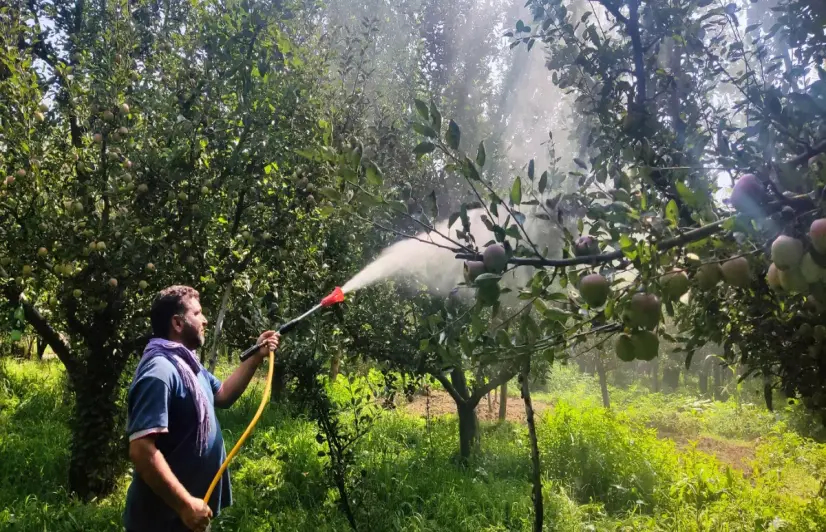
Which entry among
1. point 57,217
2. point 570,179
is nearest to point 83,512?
point 57,217

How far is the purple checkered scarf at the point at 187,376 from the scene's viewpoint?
206cm

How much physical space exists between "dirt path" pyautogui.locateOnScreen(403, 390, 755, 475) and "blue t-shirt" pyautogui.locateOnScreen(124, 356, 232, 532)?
19.8ft

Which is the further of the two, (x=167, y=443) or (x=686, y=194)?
(x=167, y=443)

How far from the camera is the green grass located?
4223 millimetres

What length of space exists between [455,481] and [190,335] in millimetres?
3884

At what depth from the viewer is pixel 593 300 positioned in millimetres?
1099

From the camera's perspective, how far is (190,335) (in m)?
2.30

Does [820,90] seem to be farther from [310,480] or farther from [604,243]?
[310,480]

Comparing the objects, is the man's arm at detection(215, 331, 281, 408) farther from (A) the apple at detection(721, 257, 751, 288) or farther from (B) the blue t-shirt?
(A) the apple at detection(721, 257, 751, 288)

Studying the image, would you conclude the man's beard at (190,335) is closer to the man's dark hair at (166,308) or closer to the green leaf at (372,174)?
the man's dark hair at (166,308)

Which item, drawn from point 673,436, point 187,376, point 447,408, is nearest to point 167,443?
point 187,376

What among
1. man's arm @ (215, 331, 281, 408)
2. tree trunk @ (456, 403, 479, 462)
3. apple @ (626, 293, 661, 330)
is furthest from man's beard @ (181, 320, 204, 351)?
tree trunk @ (456, 403, 479, 462)

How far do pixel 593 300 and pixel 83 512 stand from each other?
4.44m

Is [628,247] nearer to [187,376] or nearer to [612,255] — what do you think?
[612,255]
